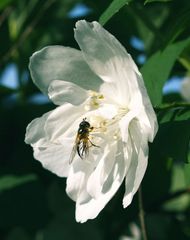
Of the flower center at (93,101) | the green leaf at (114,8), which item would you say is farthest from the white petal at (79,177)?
the green leaf at (114,8)

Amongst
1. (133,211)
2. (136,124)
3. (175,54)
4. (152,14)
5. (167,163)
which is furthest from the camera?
(152,14)

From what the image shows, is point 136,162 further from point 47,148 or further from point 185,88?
point 185,88

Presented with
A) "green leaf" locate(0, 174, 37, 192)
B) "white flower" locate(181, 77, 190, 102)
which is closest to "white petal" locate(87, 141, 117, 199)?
"green leaf" locate(0, 174, 37, 192)

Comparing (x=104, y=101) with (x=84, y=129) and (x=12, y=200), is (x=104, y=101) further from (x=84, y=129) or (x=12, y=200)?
(x=12, y=200)

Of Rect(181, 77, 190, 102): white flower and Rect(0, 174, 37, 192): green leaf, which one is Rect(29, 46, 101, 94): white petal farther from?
Rect(181, 77, 190, 102): white flower

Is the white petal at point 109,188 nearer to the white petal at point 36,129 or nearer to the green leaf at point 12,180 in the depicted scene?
the white petal at point 36,129

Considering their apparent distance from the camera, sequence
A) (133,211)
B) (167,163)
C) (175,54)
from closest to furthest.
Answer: (175,54), (167,163), (133,211)

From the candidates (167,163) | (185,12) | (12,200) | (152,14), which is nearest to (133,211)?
(167,163)
